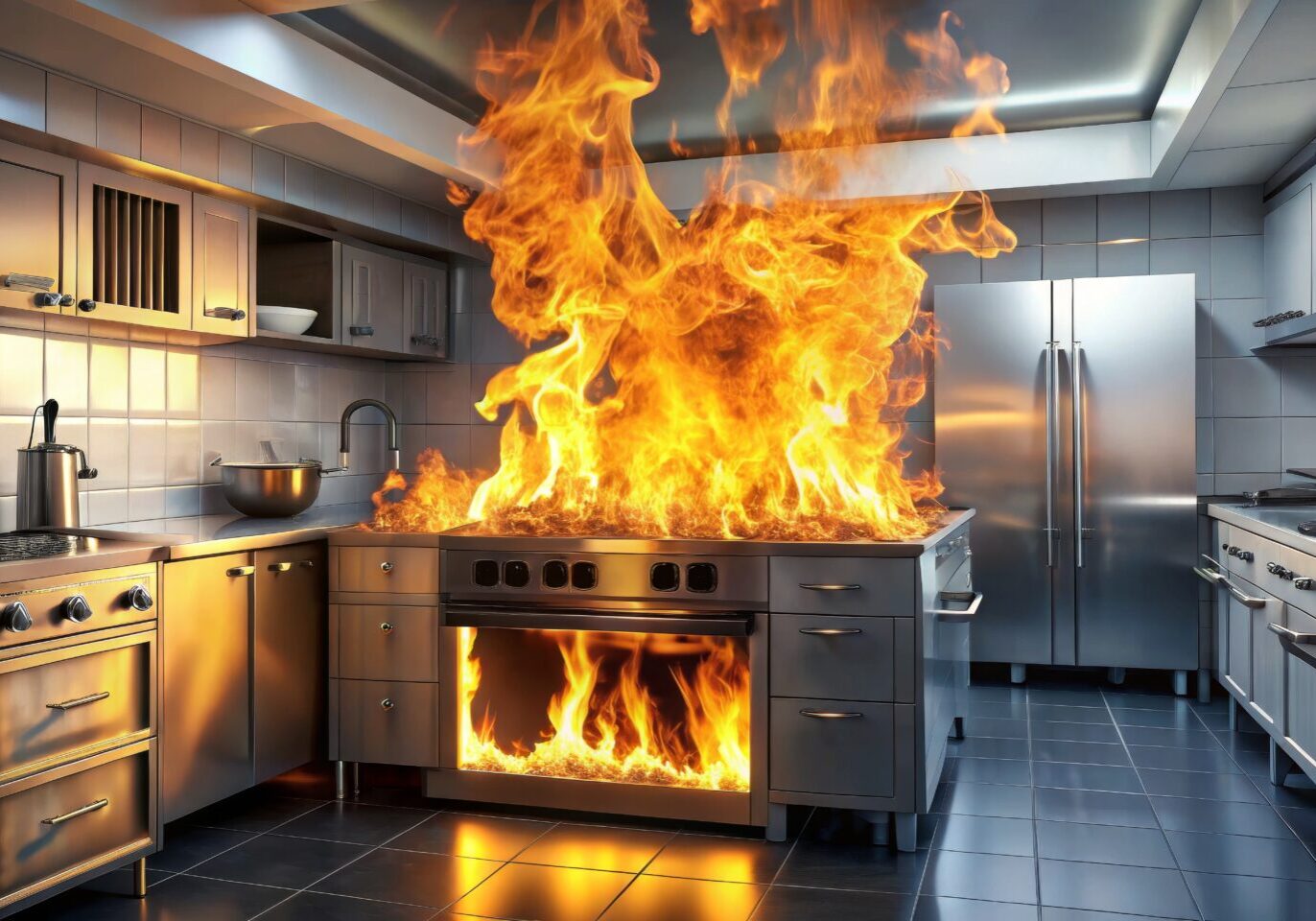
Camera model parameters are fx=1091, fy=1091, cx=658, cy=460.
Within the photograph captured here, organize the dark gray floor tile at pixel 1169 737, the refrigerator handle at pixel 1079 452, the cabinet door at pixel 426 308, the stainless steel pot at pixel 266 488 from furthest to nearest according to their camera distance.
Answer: the cabinet door at pixel 426 308, the refrigerator handle at pixel 1079 452, the dark gray floor tile at pixel 1169 737, the stainless steel pot at pixel 266 488

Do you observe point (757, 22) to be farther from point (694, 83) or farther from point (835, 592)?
point (835, 592)

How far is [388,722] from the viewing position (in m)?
3.47

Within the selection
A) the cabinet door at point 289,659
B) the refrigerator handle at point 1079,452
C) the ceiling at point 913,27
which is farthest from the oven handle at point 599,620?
the refrigerator handle at point 1079,452

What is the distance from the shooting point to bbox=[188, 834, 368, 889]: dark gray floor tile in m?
2.83

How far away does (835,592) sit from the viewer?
10.1 feet

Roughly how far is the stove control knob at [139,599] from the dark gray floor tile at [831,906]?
67.7 inches

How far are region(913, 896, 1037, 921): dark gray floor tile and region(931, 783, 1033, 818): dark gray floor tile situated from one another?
2.25 feet

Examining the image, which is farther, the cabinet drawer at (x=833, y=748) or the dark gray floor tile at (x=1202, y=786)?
the dark gray floor tile at (x=1202, y=786)

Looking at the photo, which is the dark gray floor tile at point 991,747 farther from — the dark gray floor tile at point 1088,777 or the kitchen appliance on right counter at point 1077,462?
the kitchen appliance on right counter at point 1077,462

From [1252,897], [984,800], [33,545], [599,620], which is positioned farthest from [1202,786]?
[33,545]

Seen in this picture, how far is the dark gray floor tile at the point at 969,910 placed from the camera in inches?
100

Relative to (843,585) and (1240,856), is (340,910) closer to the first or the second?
(843,585)

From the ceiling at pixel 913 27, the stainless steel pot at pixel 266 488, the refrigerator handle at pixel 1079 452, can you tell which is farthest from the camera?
the refrigerator handle at pixel 1079 452

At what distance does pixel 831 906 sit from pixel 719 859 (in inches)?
16.0
